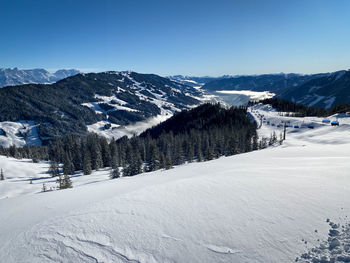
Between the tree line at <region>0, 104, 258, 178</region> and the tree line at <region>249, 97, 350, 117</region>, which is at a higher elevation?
the tree line at <region>249, 97, 350, 117</region>

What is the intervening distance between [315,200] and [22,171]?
10567 cm

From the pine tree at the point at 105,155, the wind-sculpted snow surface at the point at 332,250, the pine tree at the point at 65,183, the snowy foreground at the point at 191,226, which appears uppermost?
the wind-sculpted snow surface at the point at 332,250

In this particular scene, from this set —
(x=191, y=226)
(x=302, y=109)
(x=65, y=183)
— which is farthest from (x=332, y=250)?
(x=302, y=109)

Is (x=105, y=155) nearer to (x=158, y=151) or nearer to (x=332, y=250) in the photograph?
(x=158, y=151)

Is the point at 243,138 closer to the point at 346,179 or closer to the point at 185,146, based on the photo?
the point at 185,146

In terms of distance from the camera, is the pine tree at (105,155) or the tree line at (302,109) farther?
the tree line at (302,109)

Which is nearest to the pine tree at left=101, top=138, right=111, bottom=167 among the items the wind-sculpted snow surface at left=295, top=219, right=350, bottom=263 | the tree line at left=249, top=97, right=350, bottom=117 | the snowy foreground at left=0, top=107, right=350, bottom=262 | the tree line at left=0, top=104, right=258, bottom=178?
the tree line at left=0, top=104, right=258, bottom=178

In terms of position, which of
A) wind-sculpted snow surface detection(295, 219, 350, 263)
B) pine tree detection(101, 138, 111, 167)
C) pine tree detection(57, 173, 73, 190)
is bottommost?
pine tree detection(101, 138, 111, 167)

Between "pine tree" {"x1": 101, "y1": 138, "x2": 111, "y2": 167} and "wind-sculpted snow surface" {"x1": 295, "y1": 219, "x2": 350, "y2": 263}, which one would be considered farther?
"pine tree" {"x1": 101, "y1": 138, "x2": 111, "y2": 167}

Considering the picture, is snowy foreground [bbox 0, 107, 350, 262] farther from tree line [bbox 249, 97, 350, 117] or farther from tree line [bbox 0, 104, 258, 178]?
tree line [bbox 249, 97, 350, 117]

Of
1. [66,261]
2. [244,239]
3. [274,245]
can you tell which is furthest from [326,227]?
[66,261]

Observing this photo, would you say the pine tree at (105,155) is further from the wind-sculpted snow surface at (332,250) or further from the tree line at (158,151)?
the wind-sculpted snow surface at (332,250)

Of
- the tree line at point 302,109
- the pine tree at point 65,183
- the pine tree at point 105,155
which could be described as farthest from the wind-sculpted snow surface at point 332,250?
the tree line at point 302,109

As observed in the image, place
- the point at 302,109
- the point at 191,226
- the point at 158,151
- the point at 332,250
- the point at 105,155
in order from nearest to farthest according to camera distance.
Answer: the point at 332,250 → the point at 191,226 → the point at 158,151 → the point at 105,155 → the point at 302,109
